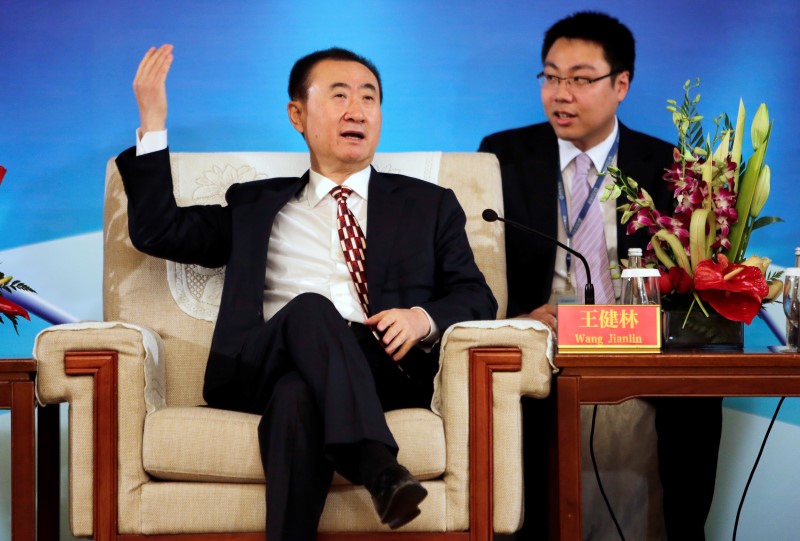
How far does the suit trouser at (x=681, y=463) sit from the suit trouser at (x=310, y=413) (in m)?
0.88

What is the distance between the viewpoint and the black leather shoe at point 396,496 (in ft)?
5.74

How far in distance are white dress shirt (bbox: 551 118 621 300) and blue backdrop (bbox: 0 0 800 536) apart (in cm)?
17

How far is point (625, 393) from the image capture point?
206cm

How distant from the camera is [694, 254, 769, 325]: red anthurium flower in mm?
2150

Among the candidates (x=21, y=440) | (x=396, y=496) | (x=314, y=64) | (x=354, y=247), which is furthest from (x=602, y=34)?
(x=21, y=440)

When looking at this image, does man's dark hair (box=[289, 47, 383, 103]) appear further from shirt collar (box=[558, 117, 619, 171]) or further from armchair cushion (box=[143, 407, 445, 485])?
armchair cushion (box=[143, 407, 445, 485])

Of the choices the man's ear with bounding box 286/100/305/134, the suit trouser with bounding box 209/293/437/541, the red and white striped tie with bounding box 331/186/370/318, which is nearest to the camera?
the suit trouser with bounding box 209/293/437/541

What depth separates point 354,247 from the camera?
97.3 inches

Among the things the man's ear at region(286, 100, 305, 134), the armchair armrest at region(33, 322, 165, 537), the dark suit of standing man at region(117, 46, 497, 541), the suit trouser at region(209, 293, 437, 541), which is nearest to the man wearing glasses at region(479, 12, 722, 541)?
the dark suit of standing man at region(117, 46, 497, 541)

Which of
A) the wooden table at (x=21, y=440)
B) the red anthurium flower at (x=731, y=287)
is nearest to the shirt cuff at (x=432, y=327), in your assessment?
the red anthurium flower at (x=731, y=287)

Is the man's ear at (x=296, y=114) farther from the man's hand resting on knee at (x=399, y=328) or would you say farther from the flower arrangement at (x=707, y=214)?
the flower arrangement at (x=707, y=214)

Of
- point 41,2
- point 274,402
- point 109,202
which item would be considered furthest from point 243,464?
point 41,2

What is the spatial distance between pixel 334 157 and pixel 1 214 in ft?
3.62

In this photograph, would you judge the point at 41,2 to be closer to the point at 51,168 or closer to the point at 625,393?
the point at 51,168
